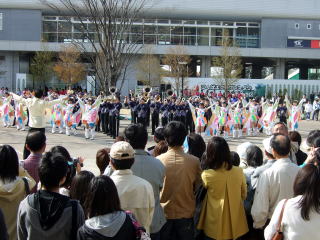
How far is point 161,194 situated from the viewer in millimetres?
4719

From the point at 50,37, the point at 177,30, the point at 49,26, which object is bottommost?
the point at 50,37

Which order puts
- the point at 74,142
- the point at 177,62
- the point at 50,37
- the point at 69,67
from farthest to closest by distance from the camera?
the point at 50,37, the point at 177,62, the point at 69,67, the point at 74,142

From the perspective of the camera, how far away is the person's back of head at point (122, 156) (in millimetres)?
3895

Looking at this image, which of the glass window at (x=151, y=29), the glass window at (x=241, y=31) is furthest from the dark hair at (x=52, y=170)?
the glass window at (x=241, y=31)

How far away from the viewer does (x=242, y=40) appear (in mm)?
48125

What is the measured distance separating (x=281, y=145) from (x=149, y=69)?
38352 mm

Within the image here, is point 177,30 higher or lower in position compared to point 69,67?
higher

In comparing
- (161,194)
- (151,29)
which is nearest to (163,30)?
(151,29)

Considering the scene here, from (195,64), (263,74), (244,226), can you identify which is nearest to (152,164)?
(244,226)

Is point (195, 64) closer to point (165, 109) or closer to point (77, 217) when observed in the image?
point (165, 109)

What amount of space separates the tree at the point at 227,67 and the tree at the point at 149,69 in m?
5.42

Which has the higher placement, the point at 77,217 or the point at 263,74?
the point at 263,74

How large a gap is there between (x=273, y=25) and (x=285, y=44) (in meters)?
2.37

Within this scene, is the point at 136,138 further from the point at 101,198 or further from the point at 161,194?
the point at 101,198
